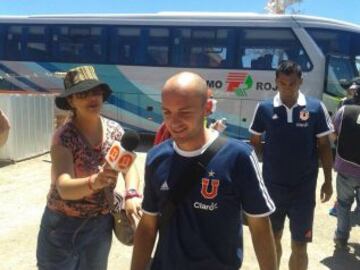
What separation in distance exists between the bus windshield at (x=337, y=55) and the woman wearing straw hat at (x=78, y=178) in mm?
10524

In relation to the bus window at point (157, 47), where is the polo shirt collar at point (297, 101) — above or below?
above

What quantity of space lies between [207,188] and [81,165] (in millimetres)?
937

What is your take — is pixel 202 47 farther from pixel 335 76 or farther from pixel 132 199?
pixel 132 199

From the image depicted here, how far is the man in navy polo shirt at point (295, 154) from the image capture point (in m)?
4.19

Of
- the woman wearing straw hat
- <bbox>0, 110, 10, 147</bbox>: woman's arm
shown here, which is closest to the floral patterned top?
the woman wearing straw hat

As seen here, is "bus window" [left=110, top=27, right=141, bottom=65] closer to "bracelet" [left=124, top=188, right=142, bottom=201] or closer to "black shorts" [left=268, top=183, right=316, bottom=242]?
"black shorts" [left=268, top=183, right=316, bottom=242]

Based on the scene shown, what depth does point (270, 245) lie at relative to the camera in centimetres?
221

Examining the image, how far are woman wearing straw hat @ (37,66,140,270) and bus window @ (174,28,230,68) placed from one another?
10570 mm

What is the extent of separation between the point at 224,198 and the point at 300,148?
87.3 inches

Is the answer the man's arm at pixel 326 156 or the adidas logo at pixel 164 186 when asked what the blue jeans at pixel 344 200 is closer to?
the man's arm at pixel 326 156

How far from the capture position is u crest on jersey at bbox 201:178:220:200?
2.10 metres

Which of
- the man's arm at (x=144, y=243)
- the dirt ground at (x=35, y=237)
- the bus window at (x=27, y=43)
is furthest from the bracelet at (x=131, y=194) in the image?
the bus window at (x=27, y=43)

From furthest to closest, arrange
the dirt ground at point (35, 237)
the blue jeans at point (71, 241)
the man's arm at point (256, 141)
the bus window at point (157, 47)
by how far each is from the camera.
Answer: the bus window at point (157, 47)
the dirt ground at point (35, 237)
the man's arm at point (256, 141)
the blue jeans at point (71, 241)

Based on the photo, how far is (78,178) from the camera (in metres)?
2.73
